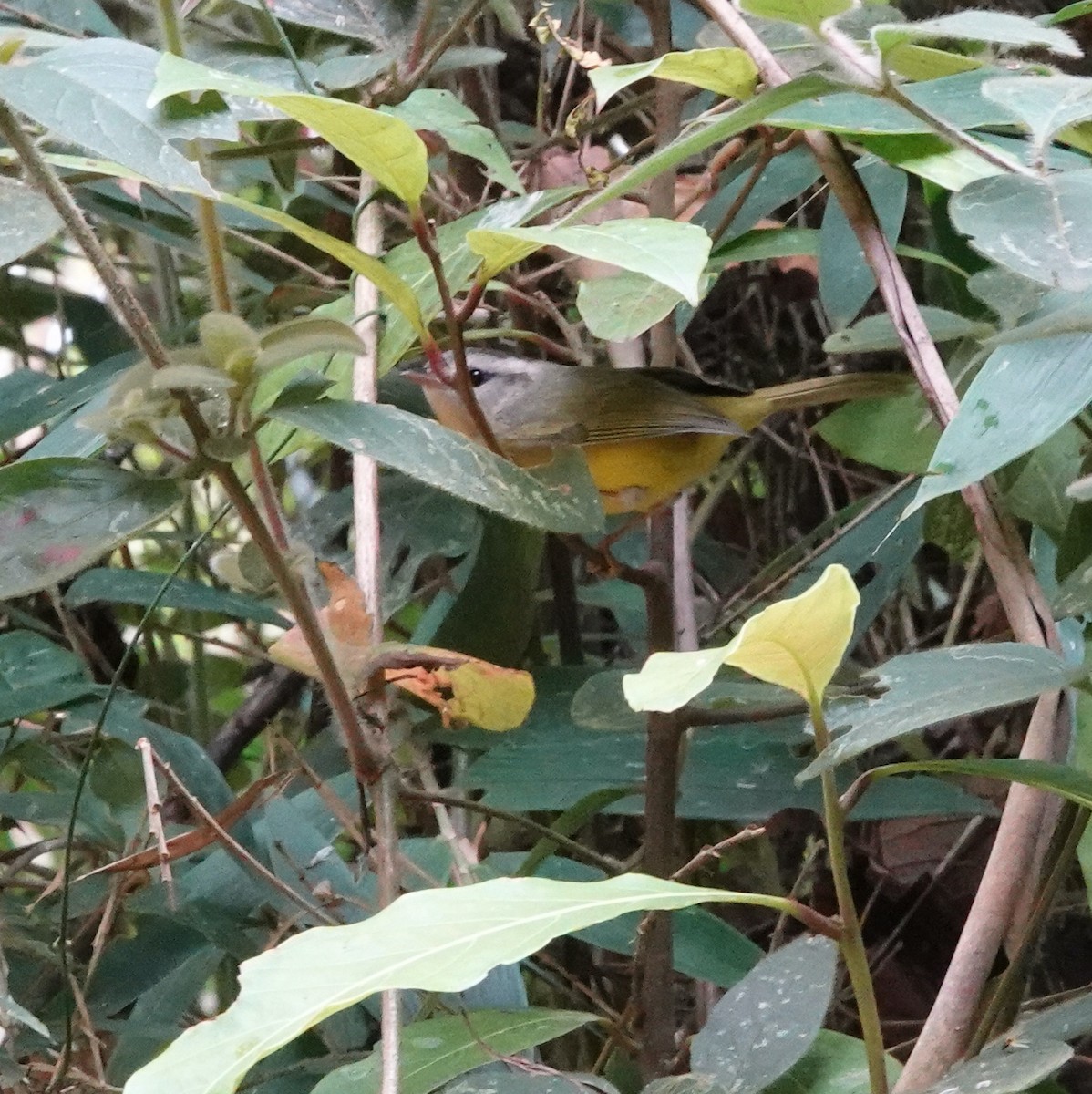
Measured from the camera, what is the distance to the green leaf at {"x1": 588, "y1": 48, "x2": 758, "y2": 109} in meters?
0.72

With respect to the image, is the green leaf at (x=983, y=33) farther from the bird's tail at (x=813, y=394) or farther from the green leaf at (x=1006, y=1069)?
the bird's tail at (x=813, y=394)

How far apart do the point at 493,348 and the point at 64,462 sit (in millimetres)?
1280

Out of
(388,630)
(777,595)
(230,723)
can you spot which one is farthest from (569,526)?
(230,723)

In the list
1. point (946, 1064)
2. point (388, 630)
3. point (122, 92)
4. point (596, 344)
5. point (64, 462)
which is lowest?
point (388, 630)

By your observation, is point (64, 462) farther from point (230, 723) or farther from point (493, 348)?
point (493, 348)

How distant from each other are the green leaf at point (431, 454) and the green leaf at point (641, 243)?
0.12 meters

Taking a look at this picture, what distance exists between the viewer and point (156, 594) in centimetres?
133

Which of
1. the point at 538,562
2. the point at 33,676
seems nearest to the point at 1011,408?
the point at 538,562

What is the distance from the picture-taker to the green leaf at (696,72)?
717 mm

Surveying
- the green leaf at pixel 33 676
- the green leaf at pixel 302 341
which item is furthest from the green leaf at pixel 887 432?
the green leaf at pixel 33 676

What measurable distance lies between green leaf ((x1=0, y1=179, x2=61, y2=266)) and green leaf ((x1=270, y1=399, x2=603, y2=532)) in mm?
149

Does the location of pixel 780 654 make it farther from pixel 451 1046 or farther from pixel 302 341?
pixel 451 1046

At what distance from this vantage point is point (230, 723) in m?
1.69

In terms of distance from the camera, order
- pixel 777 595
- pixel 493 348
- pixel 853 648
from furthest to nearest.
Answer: pixel 493 348, pixel 853 648, pixel 777 595
